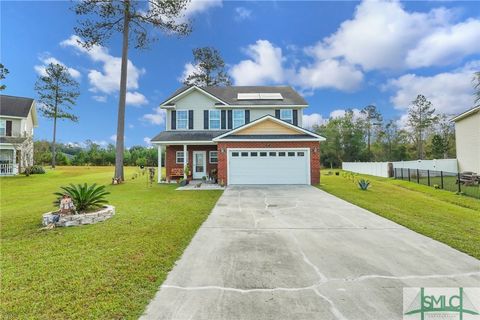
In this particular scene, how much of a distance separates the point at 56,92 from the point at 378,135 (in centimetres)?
4924

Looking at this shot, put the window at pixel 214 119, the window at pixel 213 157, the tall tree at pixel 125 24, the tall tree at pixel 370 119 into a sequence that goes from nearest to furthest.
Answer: the tall tree at pixel 125 24 → the window at pixel 213 157 → the window at pixel 214 119 → the tall tree at pixel 370 119

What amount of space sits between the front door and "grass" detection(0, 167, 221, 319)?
11.8m

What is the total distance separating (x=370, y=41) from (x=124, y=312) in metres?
A: 17.5

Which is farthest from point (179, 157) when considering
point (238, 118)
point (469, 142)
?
point (469, 142)

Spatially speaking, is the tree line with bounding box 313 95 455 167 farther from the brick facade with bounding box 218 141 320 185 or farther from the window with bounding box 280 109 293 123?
the brick facade with bounding box 218 141 320 185

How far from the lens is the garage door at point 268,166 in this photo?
1628cm

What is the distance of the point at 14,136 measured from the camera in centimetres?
2634

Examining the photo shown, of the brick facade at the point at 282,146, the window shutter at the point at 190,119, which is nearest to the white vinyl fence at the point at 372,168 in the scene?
the brick facade at the point at 282,146

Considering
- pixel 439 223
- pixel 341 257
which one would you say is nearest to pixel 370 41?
pixel 439 223

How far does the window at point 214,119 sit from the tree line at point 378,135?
1154 inches

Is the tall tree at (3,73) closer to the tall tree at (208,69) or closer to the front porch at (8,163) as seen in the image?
the front porch at (8,163)

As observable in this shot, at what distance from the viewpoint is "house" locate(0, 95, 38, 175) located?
24194 mm
